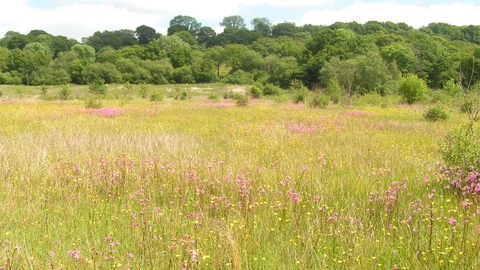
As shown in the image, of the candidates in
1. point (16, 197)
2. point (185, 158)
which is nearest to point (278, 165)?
point (185, 158)

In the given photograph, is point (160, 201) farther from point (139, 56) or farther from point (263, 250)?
point (139, 56)

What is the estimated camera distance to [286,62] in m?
83.0

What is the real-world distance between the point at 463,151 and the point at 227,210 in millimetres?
4175

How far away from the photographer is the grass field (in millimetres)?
3062

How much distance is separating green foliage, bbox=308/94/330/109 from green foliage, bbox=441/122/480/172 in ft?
63.4

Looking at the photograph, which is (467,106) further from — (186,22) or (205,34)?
(186,22)

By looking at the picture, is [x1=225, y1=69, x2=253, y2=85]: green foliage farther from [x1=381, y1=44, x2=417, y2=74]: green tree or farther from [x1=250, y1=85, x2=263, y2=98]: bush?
[x1=250, y1=85, x2=263, y2=98]: bush

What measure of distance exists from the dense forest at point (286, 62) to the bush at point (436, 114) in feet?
80.1

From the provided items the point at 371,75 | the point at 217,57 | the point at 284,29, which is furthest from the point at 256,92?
the point at 284,29

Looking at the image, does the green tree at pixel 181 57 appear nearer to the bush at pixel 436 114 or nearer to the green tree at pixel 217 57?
the green tree at pixel 217 57

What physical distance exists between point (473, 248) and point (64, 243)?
4.00 meters

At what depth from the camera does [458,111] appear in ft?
69.3

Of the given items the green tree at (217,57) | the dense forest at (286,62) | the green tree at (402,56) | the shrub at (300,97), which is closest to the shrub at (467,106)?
the shrub at (300,97)

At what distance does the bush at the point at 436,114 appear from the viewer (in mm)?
15720
